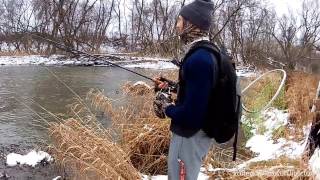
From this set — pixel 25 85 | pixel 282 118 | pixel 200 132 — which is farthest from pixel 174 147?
pixel 25 85

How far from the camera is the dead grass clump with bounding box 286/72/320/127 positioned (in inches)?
267

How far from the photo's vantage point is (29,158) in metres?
6.09

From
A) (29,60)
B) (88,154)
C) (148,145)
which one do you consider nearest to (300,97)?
(148,145)

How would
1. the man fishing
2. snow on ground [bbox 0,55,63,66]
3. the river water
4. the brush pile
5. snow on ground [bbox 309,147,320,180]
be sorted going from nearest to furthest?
the man fishing, snow on ground [bbox 309,147,320,180], the brush pile, the river water, snow on ground [bbox 0,55,63,66]

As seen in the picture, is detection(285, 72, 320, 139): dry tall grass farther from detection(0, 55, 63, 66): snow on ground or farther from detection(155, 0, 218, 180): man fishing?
detection(0, 55, 63, 66): snow on ground

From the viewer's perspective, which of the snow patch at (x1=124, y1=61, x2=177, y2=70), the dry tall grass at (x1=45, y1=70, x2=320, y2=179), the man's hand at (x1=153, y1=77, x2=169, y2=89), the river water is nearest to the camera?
the man's hand at (x1=153, y1=77, x2=169, y2=89)

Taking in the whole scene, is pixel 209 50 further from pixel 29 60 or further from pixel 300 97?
pixel 29 60

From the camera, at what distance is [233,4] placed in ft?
134

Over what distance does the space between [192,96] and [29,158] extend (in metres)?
4.23

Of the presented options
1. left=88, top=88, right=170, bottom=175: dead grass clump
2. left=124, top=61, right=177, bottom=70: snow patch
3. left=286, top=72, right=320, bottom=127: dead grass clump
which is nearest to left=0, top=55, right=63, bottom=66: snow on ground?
left=124, top=61, right=177, bottom=70: snow patch

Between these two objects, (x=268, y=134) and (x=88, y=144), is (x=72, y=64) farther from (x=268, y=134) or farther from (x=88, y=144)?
(x=88, y=144)

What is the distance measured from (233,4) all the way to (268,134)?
1380 inches

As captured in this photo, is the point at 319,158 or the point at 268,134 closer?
the point at 319,158

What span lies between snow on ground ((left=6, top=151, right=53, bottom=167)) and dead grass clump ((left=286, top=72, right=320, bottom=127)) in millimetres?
3722
